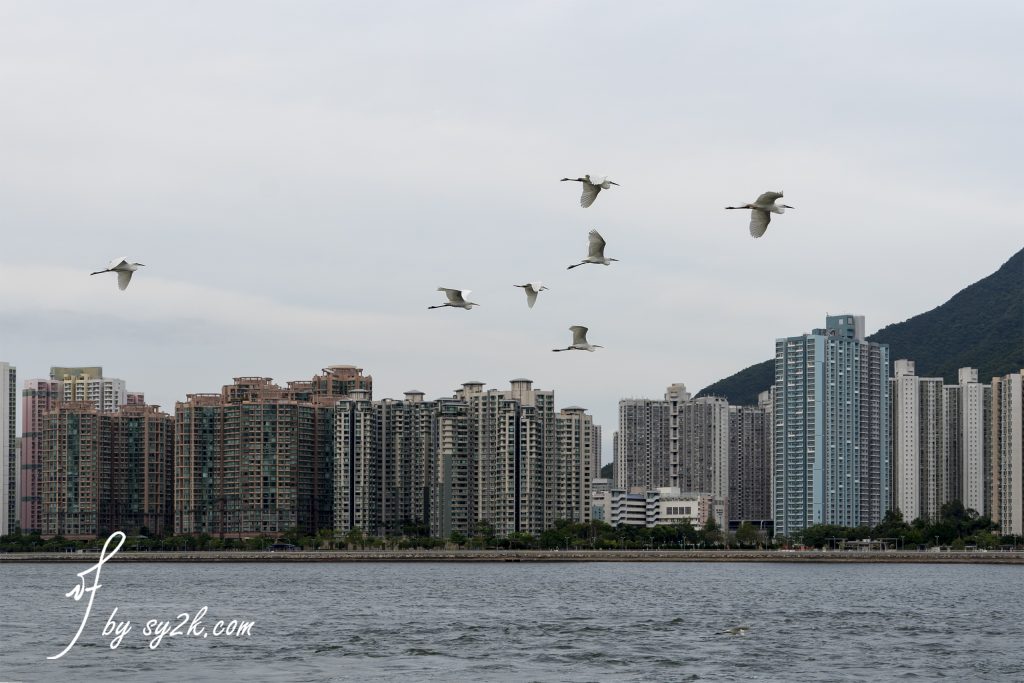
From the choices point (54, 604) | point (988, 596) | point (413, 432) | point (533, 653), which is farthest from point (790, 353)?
point (533, 653)

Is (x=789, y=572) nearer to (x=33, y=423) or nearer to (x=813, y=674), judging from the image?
(x=813, y=674)

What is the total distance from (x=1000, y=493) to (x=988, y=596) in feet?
252

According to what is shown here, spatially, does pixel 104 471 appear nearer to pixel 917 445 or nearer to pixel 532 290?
pixel 917 445

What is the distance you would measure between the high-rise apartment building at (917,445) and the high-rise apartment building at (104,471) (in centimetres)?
7698

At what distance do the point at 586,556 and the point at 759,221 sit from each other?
12183cm

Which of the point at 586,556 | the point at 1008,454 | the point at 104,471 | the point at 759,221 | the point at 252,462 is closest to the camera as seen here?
the point at 759,221

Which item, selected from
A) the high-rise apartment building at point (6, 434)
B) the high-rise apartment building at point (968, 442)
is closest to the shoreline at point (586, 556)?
the high-rise apartment building at point (6, 434)

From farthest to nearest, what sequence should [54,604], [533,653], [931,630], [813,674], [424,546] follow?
1. [424,546]
2. [54,604]
3. [931,630]
4. [533,653]
5. [813,674]

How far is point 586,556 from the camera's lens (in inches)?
5945

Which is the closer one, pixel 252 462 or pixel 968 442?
pixel 252 462

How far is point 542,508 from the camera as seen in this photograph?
166250 millimetres

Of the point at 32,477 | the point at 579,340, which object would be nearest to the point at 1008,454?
the point at 32,477

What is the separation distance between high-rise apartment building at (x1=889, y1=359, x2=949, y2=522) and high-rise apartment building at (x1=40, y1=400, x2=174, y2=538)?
77.0 metres

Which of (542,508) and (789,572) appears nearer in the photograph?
(789,572)
